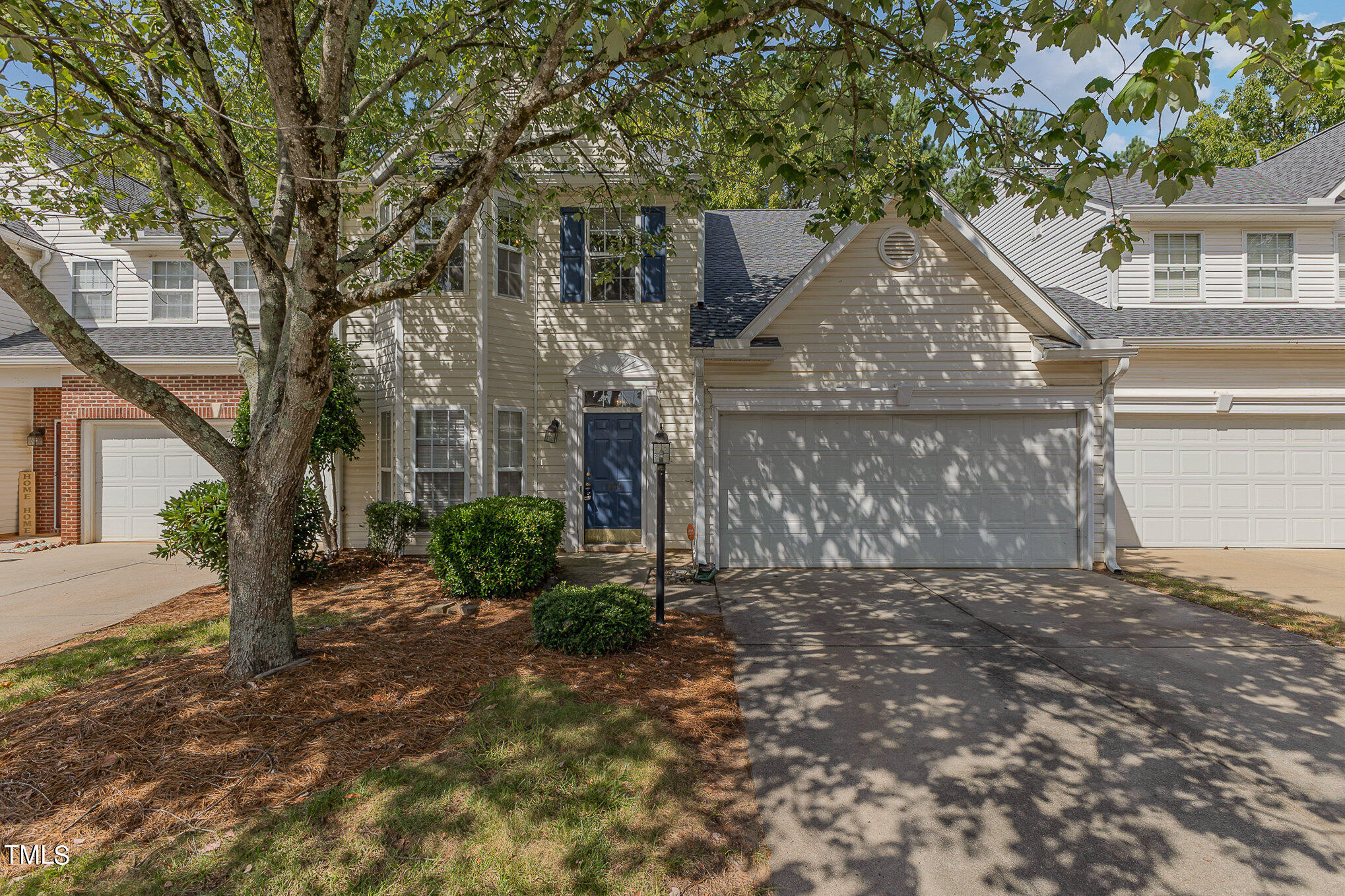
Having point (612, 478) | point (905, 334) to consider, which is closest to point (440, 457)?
point (612, 478)

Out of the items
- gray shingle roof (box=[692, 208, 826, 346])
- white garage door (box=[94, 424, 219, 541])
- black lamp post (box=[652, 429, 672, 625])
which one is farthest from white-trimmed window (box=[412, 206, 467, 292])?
white garage door (box=[94, 424, 219, 541])

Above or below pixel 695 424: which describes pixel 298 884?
below

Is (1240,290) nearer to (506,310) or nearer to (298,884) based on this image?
(506,310)

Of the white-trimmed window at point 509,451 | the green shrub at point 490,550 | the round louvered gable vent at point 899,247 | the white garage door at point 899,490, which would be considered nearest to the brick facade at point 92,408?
the white-trimmed window at point 509,451

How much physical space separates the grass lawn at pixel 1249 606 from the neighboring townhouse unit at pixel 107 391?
15158mm

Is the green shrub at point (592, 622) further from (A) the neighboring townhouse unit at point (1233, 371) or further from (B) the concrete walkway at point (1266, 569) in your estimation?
(A) the neighboring townhouse unit at point (1233, 371)

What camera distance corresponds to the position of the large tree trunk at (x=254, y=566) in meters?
4.50

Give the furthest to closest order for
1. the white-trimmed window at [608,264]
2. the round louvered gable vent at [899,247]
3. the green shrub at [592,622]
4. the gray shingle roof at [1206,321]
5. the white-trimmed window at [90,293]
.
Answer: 1. the white-trimmed window at [90,293]
2. the gray shingle roof at [1206,321]
3. the white-trimmed window at [608,264]
4. the round louvered gable vent at [899,247]
5. the green shrub at [592,622]

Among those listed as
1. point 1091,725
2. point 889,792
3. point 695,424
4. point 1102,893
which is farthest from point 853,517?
point 1102,893

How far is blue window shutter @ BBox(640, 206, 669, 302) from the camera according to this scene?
992cm

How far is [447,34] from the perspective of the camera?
586 centimetres

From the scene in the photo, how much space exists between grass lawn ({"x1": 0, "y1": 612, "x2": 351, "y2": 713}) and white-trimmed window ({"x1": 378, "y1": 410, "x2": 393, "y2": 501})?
3.95 metres

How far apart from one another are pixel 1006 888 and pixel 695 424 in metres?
6.69

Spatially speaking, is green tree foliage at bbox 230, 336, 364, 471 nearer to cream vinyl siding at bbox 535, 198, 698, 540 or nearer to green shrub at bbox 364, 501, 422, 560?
green shrub at bbox 364, 501, 422, 560
